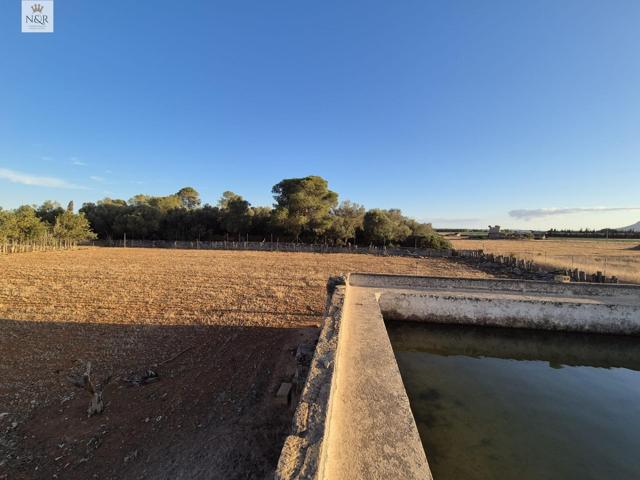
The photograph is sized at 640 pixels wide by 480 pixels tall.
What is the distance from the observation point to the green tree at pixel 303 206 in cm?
3678

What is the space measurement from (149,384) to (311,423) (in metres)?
4.03

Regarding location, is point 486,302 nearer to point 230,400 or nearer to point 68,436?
point 230,400

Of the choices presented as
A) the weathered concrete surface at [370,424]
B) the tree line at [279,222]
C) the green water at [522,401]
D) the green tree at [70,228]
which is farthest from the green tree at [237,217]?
the weathered concrete surface at [370,424]

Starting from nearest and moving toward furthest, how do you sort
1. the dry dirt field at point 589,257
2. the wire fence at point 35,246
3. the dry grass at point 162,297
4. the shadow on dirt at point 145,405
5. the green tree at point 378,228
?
1. the shadow on dirt at point 145,405
2. the dry grass at point 162,297
3. the dry dirt field at point 589,257
4. the wire fence at point 35,246
5. the green tree at point 378,228

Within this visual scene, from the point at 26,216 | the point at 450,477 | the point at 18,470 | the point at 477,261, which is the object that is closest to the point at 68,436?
the point at 18,470

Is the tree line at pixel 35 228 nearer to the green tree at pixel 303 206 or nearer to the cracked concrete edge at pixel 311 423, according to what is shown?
the green tree at pixel 303 206

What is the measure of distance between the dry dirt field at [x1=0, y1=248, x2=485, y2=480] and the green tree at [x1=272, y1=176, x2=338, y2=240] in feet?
85.7

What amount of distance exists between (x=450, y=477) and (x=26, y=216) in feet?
140

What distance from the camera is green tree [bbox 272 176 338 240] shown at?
121 ft

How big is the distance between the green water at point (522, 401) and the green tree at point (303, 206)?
29.3 m

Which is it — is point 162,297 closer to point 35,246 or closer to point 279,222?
point 279,222

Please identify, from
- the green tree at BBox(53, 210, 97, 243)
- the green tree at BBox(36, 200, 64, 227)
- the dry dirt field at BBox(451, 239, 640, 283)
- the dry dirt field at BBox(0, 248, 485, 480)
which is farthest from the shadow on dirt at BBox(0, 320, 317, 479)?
the green tree at BBox(36, 200, 64, 227)

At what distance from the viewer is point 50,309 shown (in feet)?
29.1

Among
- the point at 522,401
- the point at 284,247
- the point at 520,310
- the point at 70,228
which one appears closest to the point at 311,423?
the point at 522,401
